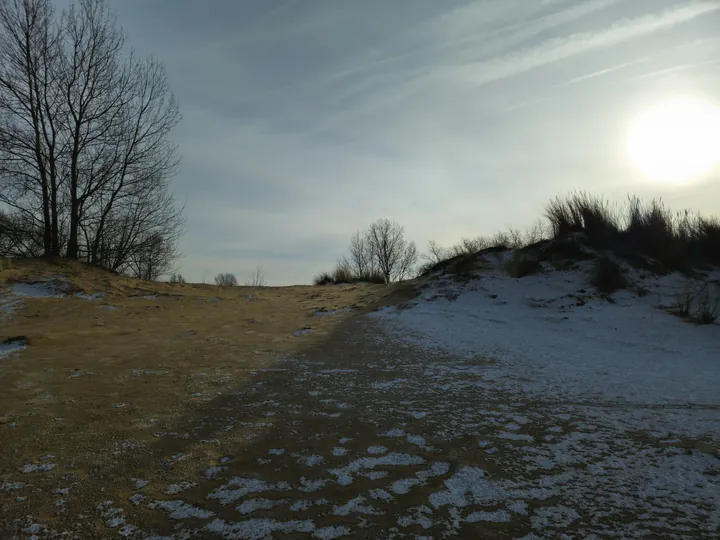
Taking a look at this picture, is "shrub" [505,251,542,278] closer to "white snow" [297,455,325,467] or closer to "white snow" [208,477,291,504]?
"white snow" [297,455,325,467]

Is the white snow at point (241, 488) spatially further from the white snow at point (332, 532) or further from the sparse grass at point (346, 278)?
the sparse grass at point (346, 278)

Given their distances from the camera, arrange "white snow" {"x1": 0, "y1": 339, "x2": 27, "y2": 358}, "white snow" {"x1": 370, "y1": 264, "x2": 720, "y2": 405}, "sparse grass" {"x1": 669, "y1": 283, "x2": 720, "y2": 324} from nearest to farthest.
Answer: "white snow" {"x1": 370, "y1": 264, "x2": 720, "y2": 405} → "white snow" {"x1": 0, "y1": 339, "x2": 27, "y2": 358} → "sparse grass" {"x1": 669, "y1": 283, "x2": 720, "y2": 324}

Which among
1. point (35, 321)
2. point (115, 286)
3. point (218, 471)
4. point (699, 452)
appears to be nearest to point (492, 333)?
point (699, 452)

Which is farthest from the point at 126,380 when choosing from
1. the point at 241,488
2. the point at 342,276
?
the point at 342,276

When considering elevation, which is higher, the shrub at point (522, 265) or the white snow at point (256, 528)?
the shrub at point (522, 265)

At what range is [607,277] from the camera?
22.6 ft

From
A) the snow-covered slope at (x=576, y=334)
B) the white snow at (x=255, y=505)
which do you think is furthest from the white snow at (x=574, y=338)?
the white snow at (x=255, y=505)

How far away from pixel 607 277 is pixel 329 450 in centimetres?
628

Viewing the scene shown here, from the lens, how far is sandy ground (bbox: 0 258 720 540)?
67.7 inches

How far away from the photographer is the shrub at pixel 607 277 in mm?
6703

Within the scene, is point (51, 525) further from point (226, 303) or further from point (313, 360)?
point (226, 303)

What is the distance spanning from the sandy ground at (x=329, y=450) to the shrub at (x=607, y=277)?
3401mm

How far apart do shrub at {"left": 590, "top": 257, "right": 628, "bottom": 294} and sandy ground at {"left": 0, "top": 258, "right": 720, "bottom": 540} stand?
134 inches

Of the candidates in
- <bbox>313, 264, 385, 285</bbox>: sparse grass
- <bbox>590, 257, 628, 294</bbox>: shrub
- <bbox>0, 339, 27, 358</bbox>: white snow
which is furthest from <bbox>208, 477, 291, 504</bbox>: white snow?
<bbox>313, 264, 385, 285</bbox>: sparse grass
